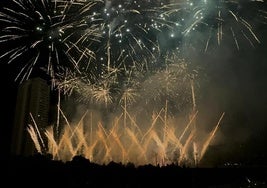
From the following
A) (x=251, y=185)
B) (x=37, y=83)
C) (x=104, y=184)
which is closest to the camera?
(x=251, y=185)

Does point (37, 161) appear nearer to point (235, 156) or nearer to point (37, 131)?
point (37, 131)

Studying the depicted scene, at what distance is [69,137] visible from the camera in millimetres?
25484

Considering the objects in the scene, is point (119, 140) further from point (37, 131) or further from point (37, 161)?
point (37, 161)

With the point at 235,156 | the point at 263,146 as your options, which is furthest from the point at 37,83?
the point at 263,146

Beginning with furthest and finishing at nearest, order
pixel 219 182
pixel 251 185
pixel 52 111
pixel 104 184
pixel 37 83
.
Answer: pixel 52 111
pixel 37 83
pixel 219 182
pixel 104 184
pixel 251 185

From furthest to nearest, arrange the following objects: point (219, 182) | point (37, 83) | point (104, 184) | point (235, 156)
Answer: point (235, 156), point (37, 83), point (219, 182), point (104, 184)

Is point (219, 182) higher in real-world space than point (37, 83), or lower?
lower

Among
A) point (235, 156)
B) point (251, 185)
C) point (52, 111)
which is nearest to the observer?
point (251, 185)

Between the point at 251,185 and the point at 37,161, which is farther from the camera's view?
the point at 37,161

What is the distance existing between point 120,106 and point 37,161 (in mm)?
14072

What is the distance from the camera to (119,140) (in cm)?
2834

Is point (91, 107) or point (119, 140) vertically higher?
point (91, 107)

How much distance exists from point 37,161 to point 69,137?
43.6 ft

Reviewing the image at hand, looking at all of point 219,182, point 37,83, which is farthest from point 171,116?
point 219,182
